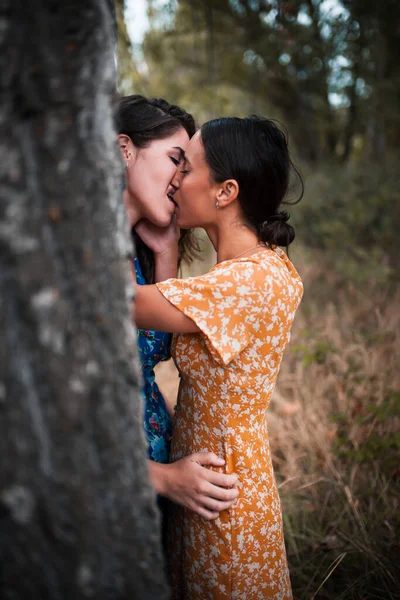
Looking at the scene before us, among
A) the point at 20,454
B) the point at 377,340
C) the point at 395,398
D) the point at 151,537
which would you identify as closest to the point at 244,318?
the point at 151,537

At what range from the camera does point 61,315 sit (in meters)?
0.75

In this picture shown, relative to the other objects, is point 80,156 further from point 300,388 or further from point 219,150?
point 300,388

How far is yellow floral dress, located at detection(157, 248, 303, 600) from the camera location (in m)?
1.32

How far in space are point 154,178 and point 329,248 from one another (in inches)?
192

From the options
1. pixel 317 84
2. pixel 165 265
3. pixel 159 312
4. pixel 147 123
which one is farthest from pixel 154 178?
pixel 317 84

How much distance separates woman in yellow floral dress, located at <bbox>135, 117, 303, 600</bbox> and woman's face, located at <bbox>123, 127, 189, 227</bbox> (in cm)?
14

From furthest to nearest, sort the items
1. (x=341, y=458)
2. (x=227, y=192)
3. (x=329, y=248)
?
(x=329, y=248) → (x=341, y=458) → (x=227, y=192)

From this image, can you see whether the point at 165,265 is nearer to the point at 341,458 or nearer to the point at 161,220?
the point at 161,220

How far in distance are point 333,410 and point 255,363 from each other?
2162 mm

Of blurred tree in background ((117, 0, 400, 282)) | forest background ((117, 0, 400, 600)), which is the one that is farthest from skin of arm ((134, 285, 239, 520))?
blurred tree in background ((117, 0, 400, 282))

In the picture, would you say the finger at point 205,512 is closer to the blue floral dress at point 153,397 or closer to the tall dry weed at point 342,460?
the blue floral dress at point 153,397

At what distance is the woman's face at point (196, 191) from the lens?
5.26 ft

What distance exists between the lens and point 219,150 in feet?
5.13

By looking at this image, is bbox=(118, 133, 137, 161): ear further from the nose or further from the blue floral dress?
the blue floral dress
